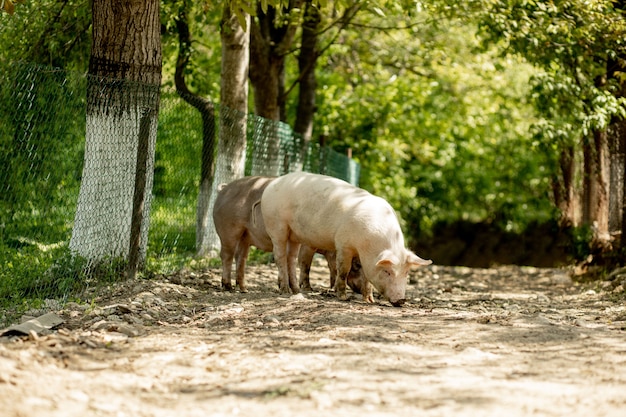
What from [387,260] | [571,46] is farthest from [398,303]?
[571,46]

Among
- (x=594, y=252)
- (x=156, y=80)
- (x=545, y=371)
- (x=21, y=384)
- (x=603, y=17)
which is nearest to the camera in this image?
(x=21, y=384)

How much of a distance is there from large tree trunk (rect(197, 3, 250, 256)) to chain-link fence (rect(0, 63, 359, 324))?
9cm

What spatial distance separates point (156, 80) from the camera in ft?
27.7

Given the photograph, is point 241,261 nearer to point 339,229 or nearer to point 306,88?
point 339,229

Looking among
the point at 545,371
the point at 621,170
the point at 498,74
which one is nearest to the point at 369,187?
the point at 498,74

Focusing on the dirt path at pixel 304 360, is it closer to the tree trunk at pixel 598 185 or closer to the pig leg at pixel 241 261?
the pig leg at pixel 241 261

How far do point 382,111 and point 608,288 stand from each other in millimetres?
10767

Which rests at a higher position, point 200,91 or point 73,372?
point 200,91

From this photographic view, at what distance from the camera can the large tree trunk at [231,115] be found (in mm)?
10844

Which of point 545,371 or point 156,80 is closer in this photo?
point 545,371

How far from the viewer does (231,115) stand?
1088 centimetres

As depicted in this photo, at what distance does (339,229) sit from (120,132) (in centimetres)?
205

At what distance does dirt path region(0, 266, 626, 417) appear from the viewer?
418cm

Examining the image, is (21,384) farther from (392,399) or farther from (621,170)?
(621,170)
